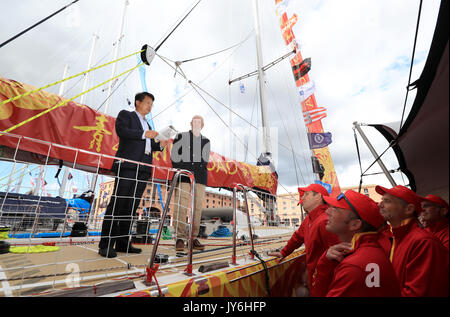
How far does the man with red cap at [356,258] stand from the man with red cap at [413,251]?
8cm

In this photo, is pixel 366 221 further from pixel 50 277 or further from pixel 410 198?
pixel 50 277

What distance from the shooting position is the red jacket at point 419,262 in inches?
33.3

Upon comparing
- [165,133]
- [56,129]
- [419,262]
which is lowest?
[419,262]

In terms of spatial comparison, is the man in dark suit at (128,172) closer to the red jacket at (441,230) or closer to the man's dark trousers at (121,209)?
the man's dark trousers at (121,209)

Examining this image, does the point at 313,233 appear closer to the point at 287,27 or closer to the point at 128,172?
the point at 128,172

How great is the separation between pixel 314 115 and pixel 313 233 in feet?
29.5

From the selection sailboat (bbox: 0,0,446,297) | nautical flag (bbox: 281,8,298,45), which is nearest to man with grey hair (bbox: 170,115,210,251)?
sailboat (bbox: 0,0,446,297)

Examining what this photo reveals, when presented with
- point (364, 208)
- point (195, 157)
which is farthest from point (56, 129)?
point (364, 208)

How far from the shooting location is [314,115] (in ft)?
31.8

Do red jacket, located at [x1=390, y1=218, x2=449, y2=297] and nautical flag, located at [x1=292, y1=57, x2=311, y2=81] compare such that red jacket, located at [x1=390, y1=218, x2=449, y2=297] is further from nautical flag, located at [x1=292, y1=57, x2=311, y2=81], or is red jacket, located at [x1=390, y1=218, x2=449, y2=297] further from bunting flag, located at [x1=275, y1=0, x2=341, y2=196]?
nautical flag, located at [x1=292, y1=57, x2=311, y2=81]

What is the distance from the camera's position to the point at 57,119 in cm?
371

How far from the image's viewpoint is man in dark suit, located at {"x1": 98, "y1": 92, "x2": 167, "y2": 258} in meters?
1.94

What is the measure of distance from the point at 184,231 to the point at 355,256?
1.96 metres
